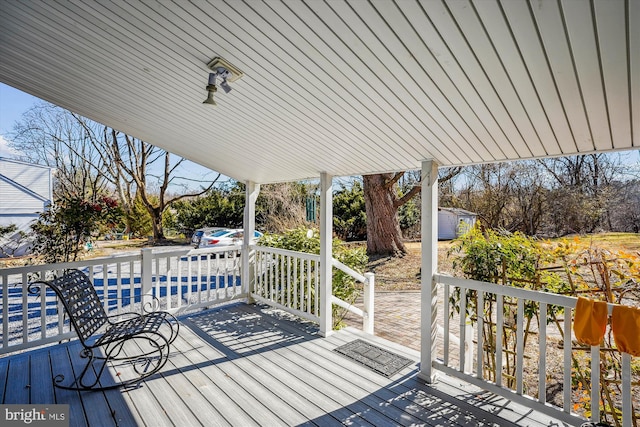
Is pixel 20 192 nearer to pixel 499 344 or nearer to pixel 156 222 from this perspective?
pixel 156 222

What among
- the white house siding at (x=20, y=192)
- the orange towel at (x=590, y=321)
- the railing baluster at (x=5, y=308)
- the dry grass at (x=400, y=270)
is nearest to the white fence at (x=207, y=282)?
the railing baluster at (x=5, y=308)

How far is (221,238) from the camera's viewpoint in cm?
1153

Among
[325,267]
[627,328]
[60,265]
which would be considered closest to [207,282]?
[60,265]

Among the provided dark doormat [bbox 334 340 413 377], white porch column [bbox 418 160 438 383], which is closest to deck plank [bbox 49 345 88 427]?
dark doormat [bbox 334 340 413 377]

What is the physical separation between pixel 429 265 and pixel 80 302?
130 inches

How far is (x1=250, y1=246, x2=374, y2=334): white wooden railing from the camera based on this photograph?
4.36 metres

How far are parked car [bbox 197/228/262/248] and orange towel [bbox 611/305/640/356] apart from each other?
916 cm

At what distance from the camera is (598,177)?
25.4ft

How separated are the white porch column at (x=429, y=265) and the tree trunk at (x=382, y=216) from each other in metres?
6.44

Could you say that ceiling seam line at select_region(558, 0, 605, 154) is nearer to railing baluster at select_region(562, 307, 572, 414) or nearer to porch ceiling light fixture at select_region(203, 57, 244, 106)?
railing baluster at select_region(562, 307, 572, 414)

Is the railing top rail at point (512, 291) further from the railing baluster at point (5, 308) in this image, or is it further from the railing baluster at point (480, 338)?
the railing baluster at point (5, 308)

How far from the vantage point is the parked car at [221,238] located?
11.0 metres

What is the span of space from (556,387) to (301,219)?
26.7 ft

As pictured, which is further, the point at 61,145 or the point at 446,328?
the point at 61,145
